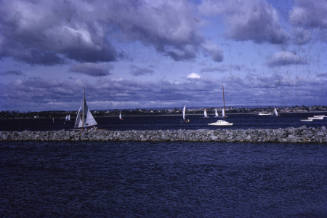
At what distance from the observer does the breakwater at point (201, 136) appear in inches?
1625

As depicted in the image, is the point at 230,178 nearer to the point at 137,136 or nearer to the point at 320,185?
the point at 320,185

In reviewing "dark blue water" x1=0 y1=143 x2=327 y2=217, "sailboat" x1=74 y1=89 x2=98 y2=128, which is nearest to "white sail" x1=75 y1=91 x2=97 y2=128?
"sailboat" x1=74 y1=89 x2=98 y2=128

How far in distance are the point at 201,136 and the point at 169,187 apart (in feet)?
93.6

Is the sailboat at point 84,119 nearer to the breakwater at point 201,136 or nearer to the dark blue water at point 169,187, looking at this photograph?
the breakwater at point 201,136

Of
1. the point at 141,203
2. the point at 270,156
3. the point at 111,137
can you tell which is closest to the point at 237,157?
the point at 270,156

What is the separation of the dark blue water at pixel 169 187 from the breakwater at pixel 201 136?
1155 cm

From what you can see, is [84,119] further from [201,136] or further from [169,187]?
[169,187]

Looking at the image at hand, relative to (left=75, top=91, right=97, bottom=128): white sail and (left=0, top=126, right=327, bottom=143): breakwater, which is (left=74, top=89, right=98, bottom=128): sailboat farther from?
(left=0, top=126, right=327, bottom=143): breakwater

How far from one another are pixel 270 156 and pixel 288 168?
6548 millimetres

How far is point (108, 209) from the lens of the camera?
46.8ft

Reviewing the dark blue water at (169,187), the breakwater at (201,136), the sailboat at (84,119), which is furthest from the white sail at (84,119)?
the dark blue water at (169,187)

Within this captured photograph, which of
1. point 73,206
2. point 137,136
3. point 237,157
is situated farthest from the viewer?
point 137,136

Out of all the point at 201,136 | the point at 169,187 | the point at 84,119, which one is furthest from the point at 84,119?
the point at 169,187

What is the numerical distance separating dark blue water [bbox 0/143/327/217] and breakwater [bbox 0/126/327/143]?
37.9 feet
